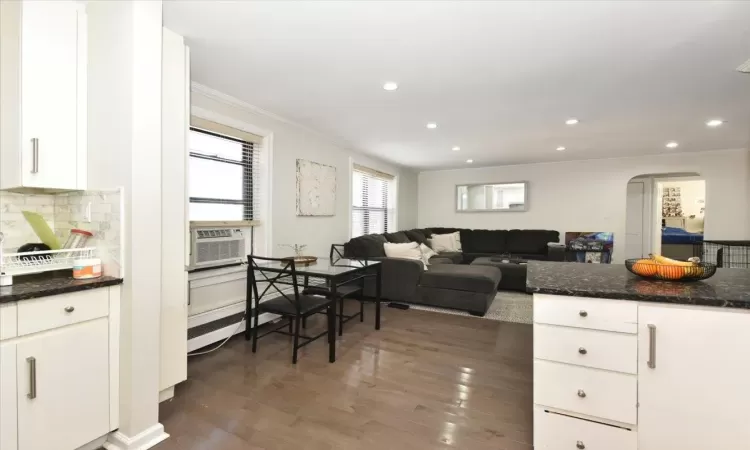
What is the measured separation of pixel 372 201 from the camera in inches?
238

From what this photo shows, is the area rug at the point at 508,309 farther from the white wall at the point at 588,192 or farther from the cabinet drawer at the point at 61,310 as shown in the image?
the cabinet drawer at the point at 61,310

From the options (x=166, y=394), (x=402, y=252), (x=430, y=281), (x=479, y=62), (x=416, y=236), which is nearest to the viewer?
(x=166, y=394)

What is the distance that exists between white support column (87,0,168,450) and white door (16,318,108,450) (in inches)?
3.5

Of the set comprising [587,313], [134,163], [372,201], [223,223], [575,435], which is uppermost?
[372,201]

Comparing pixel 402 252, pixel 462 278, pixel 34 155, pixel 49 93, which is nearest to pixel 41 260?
pixel 34 155

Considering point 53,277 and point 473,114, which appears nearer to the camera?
point 53,277

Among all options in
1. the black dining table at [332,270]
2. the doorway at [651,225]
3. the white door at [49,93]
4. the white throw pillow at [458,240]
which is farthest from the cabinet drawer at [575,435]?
the doorway at [651,225]

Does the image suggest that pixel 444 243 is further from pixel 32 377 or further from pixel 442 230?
pixel 32 377

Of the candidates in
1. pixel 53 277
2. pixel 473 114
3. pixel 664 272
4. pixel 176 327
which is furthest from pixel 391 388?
pixel 473 114

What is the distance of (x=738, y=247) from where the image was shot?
490 cm

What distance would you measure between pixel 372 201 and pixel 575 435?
4.83 meters

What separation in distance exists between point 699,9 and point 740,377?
1.77 meters

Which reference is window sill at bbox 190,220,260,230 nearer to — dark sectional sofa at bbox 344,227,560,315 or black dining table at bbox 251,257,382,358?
black dining table at bbox 251,257,382,358

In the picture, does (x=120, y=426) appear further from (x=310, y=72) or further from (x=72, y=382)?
(x=310, y=72)
